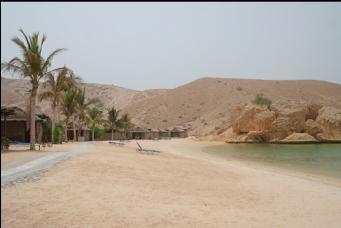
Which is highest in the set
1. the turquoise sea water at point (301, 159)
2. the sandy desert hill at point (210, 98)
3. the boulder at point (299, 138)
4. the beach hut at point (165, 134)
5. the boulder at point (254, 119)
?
the sandy desert hill at point (210, 98)

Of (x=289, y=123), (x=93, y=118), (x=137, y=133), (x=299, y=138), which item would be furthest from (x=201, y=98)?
(x=93, y=118)

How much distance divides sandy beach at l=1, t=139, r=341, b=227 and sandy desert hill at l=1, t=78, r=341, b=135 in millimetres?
59914

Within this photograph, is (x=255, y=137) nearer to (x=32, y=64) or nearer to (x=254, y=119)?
→ (x=254, y=119)

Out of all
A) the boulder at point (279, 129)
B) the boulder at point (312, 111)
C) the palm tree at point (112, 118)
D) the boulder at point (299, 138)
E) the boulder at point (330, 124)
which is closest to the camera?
the boulder at point (330, 124)

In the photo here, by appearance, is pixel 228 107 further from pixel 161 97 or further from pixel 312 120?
pixel 312 120

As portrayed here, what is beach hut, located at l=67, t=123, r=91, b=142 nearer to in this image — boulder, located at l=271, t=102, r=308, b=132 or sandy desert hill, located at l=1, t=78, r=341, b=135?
sandy desert hill, located at l=1, t=78, r=341, b=135

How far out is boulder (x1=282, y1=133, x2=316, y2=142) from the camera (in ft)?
149

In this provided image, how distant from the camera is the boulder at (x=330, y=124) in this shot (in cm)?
4475

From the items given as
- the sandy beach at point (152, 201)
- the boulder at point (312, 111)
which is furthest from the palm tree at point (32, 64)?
the boulder at point (312, 111)

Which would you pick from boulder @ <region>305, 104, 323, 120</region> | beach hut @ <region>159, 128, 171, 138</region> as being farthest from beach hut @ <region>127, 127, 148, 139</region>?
boulder @ <region>305, 104, 323, 120</region>

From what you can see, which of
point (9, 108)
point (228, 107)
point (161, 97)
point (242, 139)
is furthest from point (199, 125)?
point (9, 108)

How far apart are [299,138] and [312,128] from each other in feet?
8.37

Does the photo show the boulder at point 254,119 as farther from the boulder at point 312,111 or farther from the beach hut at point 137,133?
the beach hut at point 137,133

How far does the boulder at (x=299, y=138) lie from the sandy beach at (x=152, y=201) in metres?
36.1
